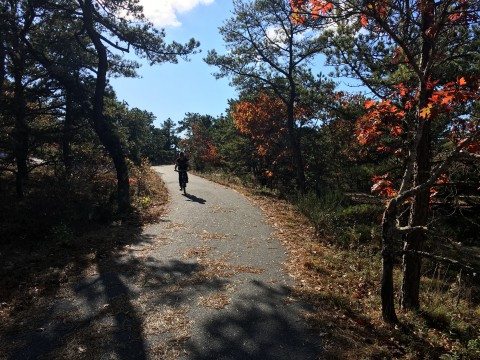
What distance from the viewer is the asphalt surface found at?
408cm

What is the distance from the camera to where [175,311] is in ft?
16.3

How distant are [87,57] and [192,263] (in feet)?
40.5

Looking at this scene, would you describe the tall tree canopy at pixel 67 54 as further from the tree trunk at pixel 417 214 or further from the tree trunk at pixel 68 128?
the tree trunk at pixel 417 214

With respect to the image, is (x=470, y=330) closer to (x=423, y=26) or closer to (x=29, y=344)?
(x=423, y=26)

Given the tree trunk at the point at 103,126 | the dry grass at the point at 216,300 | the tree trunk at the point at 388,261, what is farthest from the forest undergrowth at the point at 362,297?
the tree trunk at the point at 103,126

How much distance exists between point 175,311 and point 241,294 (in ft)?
3.66

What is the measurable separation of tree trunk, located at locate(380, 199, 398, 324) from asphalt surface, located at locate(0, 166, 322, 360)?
118 centimetres

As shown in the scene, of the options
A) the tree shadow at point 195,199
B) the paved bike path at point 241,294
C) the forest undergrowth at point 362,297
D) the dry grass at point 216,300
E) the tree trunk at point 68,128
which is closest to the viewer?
the paved bike path at point 241,294

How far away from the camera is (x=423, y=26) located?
498 centimetres

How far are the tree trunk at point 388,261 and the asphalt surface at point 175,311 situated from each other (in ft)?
3.86

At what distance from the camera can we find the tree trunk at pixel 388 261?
14.8 feet

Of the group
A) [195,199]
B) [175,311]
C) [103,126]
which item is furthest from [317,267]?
[103,126]

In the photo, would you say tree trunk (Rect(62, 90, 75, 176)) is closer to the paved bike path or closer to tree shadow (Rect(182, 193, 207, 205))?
tree shadow (Rect(182, 193, 207, 205))

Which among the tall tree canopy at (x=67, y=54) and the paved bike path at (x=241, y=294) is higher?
the tall tree canopy at (x=67, y=54)
